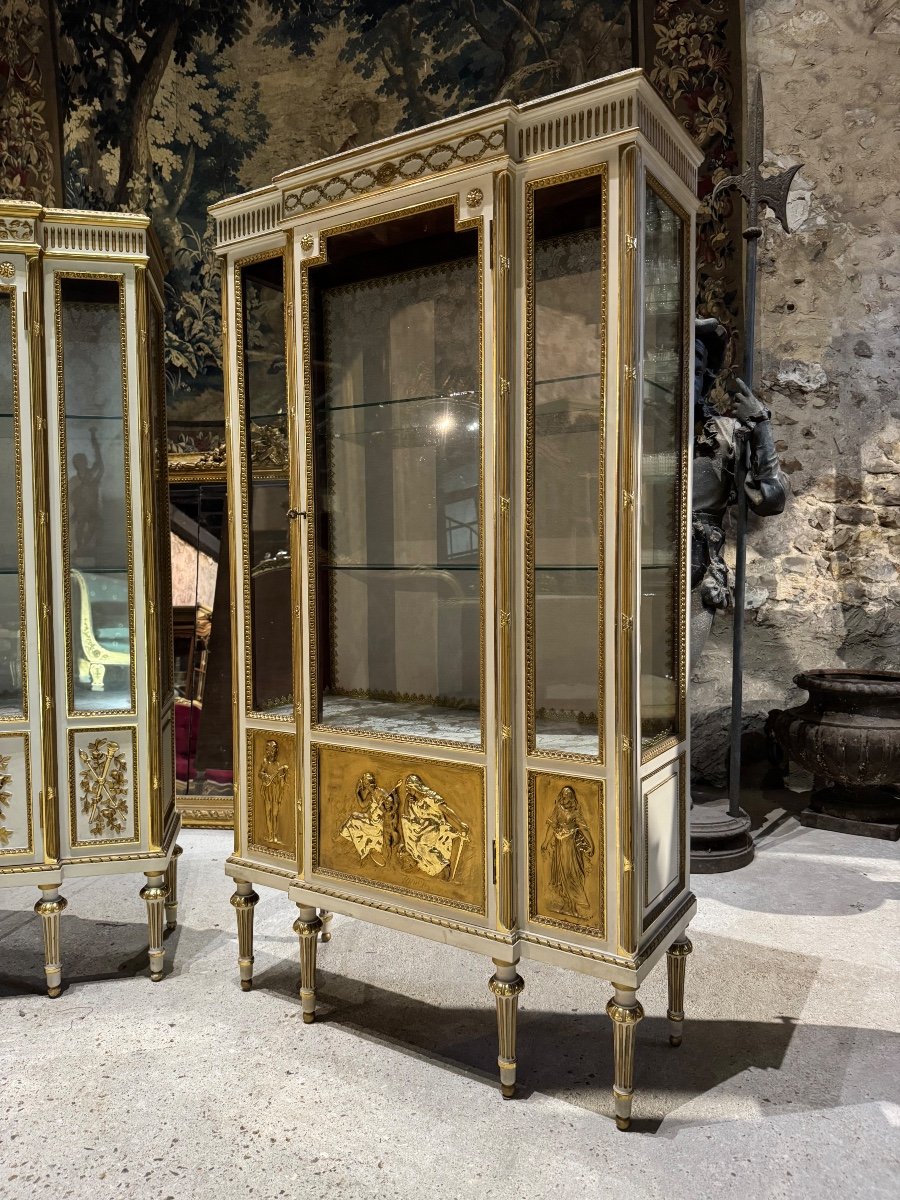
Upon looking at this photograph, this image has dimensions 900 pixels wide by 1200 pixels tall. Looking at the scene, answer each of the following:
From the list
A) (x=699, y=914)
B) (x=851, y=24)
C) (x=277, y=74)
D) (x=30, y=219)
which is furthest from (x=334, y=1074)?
(x=851, y=24)

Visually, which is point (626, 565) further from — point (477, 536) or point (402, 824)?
point (402, 824)

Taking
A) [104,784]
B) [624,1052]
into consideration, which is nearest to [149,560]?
[104,784]

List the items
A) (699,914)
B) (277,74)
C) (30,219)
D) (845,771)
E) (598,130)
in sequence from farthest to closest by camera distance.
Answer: (277,74) < (845,771) < (699,914) < (30,219) < (598,130)

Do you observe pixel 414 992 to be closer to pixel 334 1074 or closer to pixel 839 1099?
pixel 334 1074

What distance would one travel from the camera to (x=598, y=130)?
6.18 ft

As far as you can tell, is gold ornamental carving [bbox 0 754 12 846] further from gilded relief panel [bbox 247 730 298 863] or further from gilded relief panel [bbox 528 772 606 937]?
gilded relief panel [bbox 528 772 606 937]

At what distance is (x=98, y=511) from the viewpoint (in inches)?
114

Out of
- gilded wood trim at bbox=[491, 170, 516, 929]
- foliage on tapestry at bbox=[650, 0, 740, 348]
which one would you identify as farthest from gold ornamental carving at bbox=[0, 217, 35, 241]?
foliage on tapestry at bbox=[650, 0, 740, 348]

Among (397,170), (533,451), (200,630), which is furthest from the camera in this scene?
(200,630)

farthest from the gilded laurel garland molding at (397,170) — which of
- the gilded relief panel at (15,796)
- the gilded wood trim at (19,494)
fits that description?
the gilded relief panel at (15,796)

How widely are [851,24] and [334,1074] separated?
5.85 m

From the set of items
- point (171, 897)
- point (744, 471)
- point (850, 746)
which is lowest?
point (171, 897)

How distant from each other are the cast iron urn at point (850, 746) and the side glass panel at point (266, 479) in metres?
2.98

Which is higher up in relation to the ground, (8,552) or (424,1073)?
(8,552)
